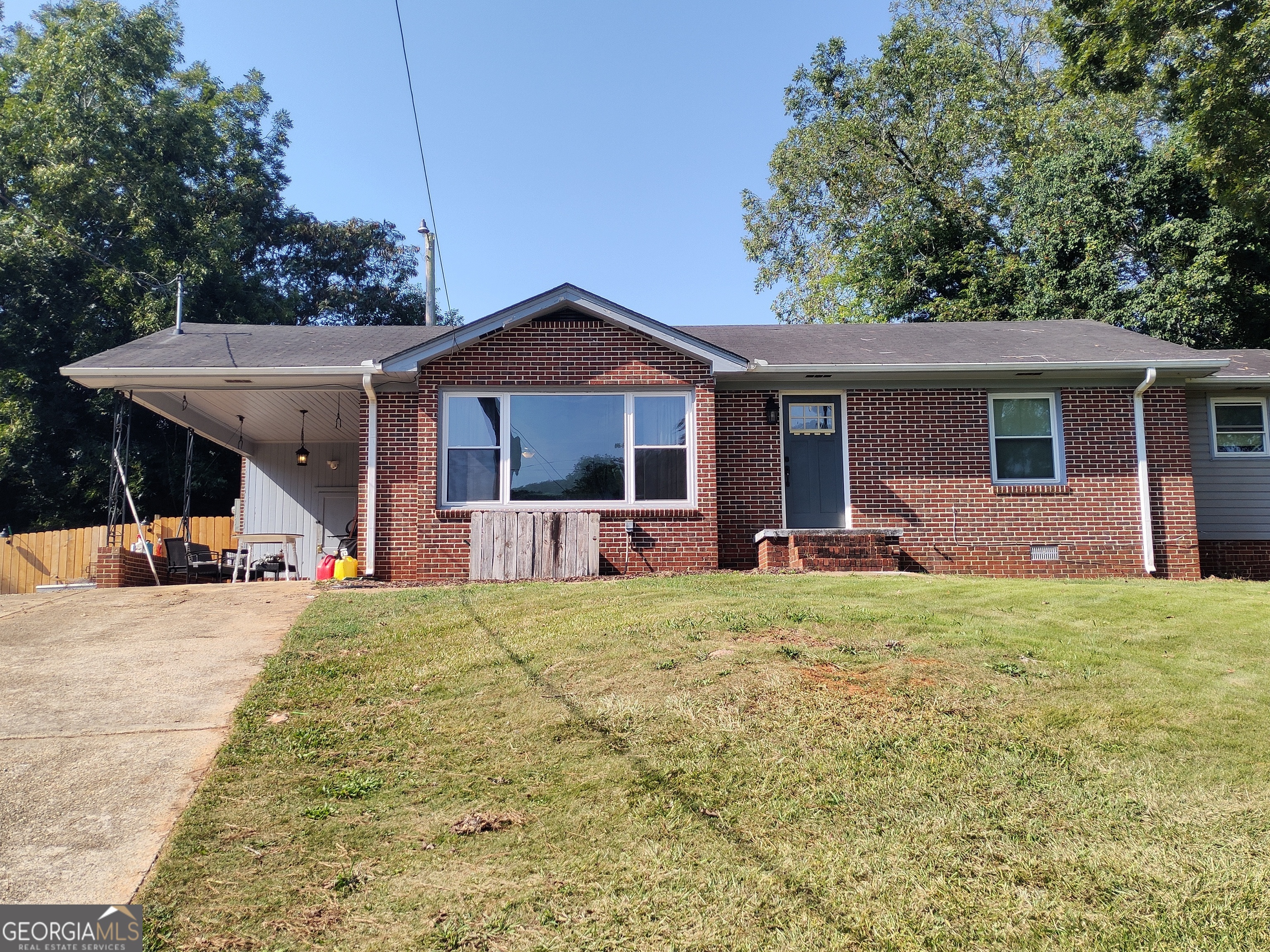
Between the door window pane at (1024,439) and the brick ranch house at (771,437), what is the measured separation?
0.12ft

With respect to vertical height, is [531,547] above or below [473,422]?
below

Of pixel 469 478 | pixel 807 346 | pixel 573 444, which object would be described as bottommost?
pixel 469 478

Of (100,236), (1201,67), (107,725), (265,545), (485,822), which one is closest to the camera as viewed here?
(485,822)

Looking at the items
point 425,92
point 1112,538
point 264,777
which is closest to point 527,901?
point 264,777

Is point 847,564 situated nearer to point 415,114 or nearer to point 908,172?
point 415,114

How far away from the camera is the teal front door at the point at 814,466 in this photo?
13070mm

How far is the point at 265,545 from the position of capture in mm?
19156

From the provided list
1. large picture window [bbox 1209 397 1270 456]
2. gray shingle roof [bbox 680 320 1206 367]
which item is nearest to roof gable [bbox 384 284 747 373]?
gray shingle roof [bbox 680 320 1206 367]

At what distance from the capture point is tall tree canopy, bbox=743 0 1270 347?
21578mm

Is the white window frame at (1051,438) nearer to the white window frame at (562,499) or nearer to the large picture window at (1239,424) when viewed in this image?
the large picture window at (1239,424)

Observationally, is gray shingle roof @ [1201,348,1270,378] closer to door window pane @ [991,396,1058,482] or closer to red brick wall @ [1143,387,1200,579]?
red brick wall @ [1143,387,1200,579]

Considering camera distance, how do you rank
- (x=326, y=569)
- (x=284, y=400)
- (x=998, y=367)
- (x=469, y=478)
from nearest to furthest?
(x=469, y=478)
(x=998, y=367)
(x=326, y=569)
(x=284, y=400)

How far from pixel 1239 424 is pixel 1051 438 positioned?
11.5 ft

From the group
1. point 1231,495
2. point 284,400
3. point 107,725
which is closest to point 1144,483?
point 1231,495
